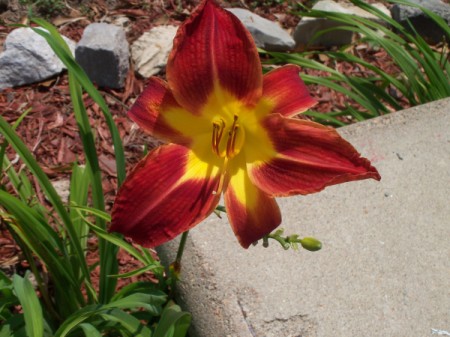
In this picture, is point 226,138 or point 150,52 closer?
point 226,138

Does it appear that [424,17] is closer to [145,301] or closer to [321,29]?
[321,29]

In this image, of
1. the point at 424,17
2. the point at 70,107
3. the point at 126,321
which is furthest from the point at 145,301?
the point at 424,17

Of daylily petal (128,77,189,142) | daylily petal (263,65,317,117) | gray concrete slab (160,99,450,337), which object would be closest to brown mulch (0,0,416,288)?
gray concrete slab (160,99,450,337)

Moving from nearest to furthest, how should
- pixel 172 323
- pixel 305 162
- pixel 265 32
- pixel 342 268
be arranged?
pixel 305 162 → pixel 172 323 → pixel 342 268 → pixel 265 32

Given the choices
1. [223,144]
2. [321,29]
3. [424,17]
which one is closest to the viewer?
[223,144]

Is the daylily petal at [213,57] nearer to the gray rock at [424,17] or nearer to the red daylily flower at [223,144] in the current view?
the red daylily flower at [223,144]

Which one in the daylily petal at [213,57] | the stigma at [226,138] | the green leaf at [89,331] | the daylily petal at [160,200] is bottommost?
the green leaf at [89,331]

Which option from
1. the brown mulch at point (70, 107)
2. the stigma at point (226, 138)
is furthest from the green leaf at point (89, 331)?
the brown mulch at point (70, 107)

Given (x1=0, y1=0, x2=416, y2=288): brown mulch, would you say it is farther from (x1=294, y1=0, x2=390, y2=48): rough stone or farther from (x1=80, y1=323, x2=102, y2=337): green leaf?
(x1=80, y1=323, x2=102, y2=337): green leaf
